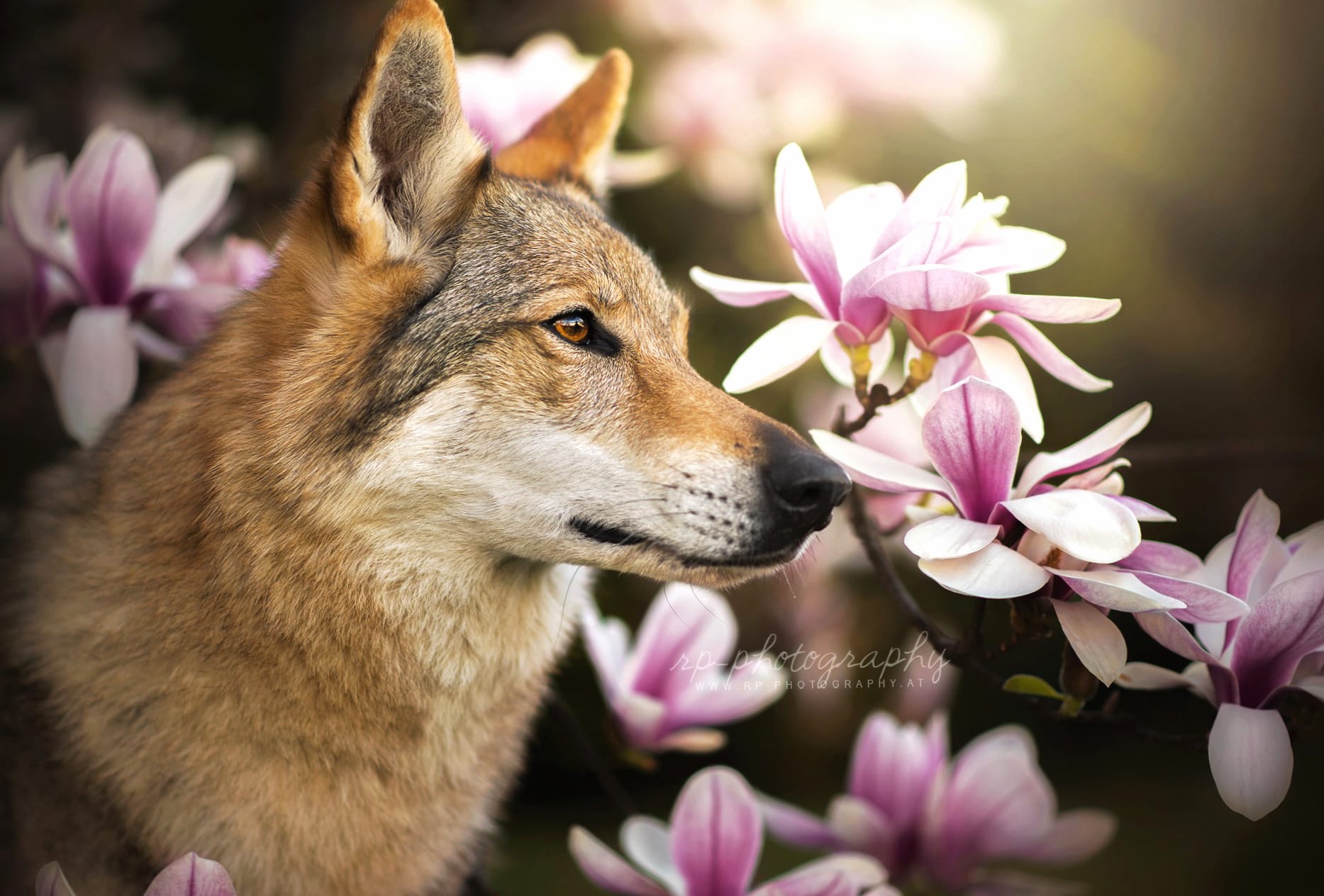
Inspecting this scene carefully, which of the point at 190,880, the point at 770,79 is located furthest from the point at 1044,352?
the point at 770,79

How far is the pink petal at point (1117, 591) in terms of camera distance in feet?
2.66

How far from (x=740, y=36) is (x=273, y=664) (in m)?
1.69

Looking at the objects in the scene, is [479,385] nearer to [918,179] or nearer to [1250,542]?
[1250,542]

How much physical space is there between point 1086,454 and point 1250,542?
176mm

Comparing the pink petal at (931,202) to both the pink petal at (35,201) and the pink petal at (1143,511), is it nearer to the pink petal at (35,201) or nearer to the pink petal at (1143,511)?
the pink petal at (1143,511)

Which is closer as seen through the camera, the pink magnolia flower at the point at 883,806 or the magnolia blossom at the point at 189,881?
the magnolia blossom at the point at 189,881

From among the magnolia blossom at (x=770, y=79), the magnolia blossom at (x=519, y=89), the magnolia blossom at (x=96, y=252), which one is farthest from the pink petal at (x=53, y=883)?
the magnolia blossom at (x=770, y=79)

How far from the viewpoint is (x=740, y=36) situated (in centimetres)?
219

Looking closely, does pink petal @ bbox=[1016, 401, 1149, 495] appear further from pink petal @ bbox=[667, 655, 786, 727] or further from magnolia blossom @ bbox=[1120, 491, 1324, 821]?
pink petal @ bbox=[667, 655, 786, 727]

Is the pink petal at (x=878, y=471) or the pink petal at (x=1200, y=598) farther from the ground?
the pink petal at (x=878, y=471)

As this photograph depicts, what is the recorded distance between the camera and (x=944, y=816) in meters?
1.29

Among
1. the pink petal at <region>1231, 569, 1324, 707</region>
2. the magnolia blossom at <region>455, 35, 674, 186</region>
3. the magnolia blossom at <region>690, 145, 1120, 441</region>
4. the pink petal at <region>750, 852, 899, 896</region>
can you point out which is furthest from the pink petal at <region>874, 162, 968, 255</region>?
the magnolia blossom at <region>455, 35, 674, 186</region>

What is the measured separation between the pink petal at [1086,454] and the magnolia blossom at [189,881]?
0.85m

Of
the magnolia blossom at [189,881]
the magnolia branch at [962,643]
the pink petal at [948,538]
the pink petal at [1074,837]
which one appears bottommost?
the pink petal at [1074,837]
